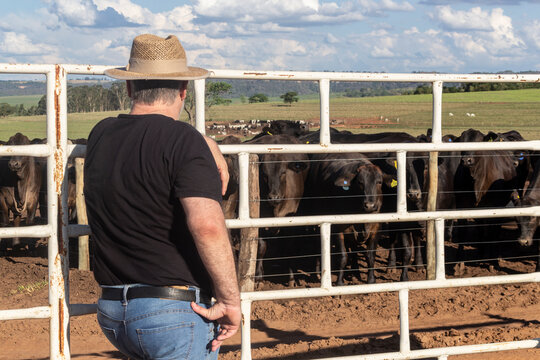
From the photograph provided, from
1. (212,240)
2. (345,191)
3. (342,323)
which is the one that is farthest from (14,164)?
(212,240)

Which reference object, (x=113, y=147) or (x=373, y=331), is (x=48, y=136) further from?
(x=373, y=331)

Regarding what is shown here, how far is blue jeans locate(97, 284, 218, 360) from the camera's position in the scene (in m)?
2.51

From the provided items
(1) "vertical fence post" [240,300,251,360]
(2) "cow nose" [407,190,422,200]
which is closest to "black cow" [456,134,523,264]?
(2) "cow nose" [407,190,422,200]

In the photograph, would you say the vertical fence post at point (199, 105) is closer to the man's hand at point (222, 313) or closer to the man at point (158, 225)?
the man at point (158, 225)

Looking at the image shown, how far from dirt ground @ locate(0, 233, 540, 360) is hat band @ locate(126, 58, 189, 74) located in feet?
9.49

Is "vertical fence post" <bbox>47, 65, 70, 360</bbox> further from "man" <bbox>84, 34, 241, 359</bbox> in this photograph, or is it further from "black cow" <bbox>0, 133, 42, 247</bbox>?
"black cow" <bbox>0, 133, 42, 247</bbox>

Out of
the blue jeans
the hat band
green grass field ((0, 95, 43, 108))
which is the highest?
green grass field ((0, 95, 43, 108))

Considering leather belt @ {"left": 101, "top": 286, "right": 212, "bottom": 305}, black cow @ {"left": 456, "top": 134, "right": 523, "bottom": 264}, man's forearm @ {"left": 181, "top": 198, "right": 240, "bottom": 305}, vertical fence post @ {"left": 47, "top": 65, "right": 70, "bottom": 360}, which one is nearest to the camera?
man's forearm @ {"left": 181, "top": 198, "right": 240, "bottom": 305}

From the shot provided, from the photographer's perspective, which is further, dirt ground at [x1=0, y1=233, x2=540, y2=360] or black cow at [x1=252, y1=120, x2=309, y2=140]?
black cow at [x1=252, y1=120, x2=309, y2=140]

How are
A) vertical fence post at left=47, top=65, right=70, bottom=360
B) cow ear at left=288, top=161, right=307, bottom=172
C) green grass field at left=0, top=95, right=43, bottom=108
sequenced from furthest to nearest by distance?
cow ear at left=288, top=161, right=307, bottom=172 < green grass field at left=0, top=95, right=43, bottom=108 < vertical fence post at left=47, top=65, right=70, bottom=360

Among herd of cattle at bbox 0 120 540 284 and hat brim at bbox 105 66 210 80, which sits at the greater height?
hat brim at bbox 105 66 210 80

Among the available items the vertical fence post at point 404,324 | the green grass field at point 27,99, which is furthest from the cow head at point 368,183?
the green grass field at point 27,99

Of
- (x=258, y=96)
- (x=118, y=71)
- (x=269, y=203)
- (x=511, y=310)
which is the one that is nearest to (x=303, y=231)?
(x=269, y=203)

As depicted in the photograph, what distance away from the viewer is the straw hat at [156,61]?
8.59ft
